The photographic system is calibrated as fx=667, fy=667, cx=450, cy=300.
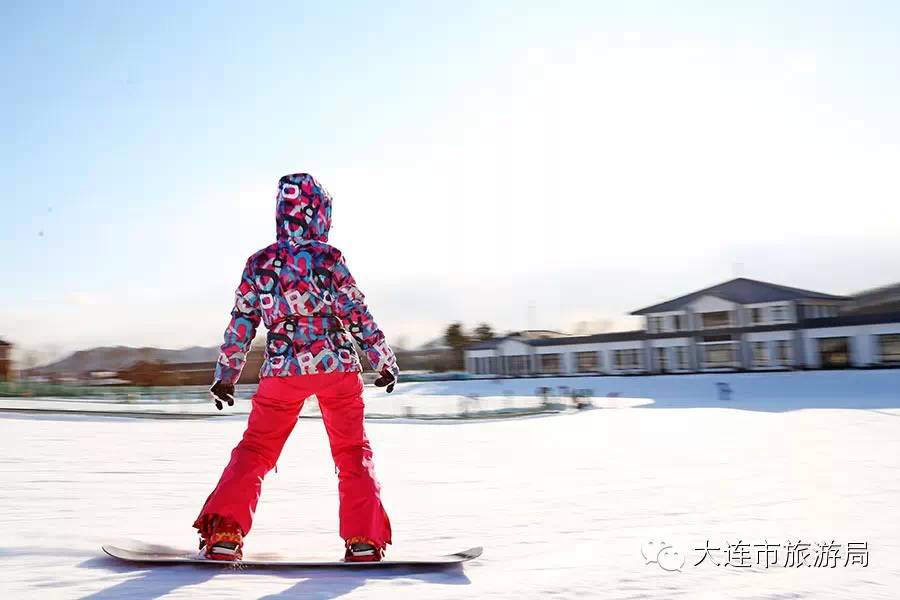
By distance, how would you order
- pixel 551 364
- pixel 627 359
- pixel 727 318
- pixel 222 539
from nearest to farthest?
pixel 222 539, pixel 727 318, pixel 627 359, pixel 551 364

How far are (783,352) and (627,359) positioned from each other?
A: 947 centimetres

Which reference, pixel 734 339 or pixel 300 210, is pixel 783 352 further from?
pixel 300 210

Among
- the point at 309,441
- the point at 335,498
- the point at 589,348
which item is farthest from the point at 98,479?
the point at 589,348

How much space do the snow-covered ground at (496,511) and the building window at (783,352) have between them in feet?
90.8

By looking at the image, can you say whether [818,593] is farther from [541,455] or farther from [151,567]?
[541,455]

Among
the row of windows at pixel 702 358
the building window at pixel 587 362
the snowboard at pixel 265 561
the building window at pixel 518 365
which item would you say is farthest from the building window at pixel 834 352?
the snowboard at pixel 265 561

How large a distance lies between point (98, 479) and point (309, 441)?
4530mm

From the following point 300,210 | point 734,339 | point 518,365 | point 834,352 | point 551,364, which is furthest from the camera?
point 518,365

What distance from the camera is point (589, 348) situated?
44.3m

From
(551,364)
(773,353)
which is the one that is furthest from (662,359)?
(551,364)

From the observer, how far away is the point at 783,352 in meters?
35.9

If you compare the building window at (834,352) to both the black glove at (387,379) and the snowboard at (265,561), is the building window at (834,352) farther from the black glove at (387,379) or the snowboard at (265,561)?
the snowboard at (265,561)

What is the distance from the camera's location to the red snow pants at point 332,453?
2666 millimetres

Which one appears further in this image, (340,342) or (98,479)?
(98,479)
